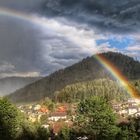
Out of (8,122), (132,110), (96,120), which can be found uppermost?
(8,122)

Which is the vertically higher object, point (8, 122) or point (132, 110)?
point (8, 122)

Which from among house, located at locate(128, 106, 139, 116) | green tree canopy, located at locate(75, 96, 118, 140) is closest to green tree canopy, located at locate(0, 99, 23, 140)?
green tree canopy, located at locate(75, 96, 118, 140)

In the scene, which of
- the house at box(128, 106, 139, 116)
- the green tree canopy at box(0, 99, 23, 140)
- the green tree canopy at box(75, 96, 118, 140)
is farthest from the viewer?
the house at box(128, 106, 139, 116)

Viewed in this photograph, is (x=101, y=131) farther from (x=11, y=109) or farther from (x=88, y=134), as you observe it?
(x=11, y=109)

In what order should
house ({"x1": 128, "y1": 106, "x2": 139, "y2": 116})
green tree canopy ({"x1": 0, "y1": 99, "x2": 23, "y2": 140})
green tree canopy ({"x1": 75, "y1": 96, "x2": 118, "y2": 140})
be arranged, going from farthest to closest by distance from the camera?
1. house ({"x1": 128, "y1": 106, "x2": 139, "y2": 116})
2. green tree canopy ({"x1": 75, "y1": 96, "x2": 118, "y2": 140})
3. green tree canopy ({"x1": 0, "y1": 99, "x2": 23, "y2": 140})

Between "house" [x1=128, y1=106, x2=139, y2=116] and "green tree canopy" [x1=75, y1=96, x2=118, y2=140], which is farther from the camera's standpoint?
"house" [x1=128, y1=106, x2=139, y2=116]

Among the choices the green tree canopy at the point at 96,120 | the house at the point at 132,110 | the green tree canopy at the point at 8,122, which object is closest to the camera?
the green tree canopy at the point at 8,122

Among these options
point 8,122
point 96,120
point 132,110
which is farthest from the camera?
point 132,110

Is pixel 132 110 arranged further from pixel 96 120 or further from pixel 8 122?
pixel 8 122

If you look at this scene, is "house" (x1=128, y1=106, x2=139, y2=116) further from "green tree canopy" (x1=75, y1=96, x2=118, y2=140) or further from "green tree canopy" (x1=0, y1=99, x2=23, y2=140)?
"green tree canopy" (x1=0, y1=99, x2=23, y2=140)

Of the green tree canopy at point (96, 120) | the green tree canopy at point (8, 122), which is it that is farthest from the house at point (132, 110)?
the green tree canopy at point (8, 122)

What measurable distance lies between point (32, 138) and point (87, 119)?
1218cm

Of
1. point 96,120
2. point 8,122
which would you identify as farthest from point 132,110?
point 8,122

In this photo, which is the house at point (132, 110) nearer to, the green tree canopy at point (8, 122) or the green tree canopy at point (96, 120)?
the green tree canopy at point (96, 120)
